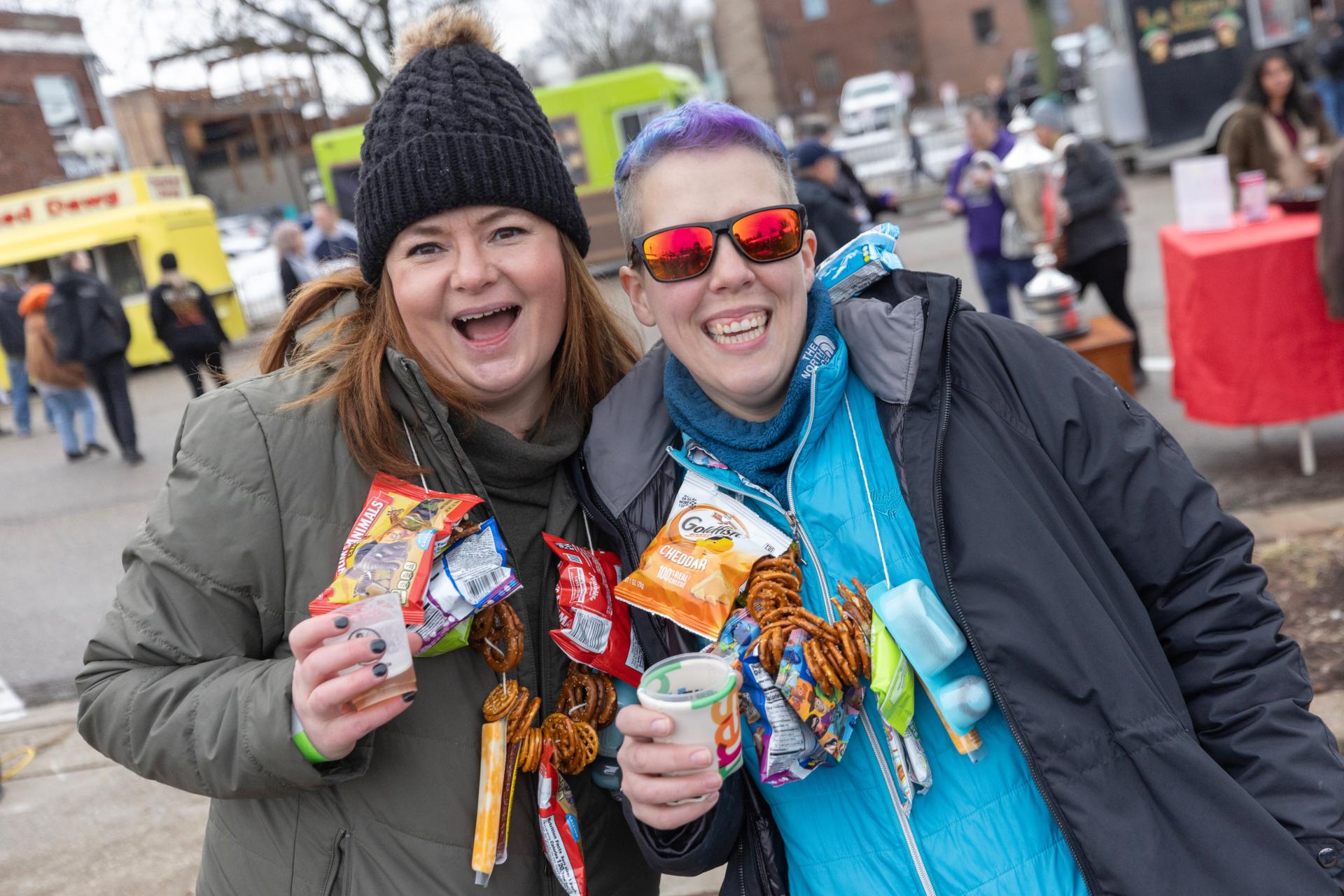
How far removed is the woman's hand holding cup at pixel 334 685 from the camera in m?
1.58

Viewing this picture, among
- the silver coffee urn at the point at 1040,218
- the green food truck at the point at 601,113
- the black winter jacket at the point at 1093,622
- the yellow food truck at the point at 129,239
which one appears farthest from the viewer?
the green food truck at the point at 601,113

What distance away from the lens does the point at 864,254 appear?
2092 millimetres

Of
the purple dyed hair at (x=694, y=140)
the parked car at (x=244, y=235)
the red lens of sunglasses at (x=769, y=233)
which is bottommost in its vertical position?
the red lens of sunglasses at (x=769, y=233)

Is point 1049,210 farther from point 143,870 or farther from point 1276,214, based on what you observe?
point 143,870

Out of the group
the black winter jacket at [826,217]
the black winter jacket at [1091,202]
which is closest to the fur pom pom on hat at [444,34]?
the black winter jacket at [826,217]

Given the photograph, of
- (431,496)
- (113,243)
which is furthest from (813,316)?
(113,243)

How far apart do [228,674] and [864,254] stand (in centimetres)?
137

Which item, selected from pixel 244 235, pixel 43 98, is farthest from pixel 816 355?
pixel 43 98

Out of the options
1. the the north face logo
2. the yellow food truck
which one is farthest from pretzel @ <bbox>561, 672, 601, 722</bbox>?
the yellow food truck

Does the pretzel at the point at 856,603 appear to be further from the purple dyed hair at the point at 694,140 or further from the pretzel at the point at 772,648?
the purple dyed hair at the point at 694,140

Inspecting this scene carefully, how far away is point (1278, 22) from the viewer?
52.0 ft

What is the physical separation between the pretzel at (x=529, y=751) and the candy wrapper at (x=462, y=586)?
0.21 m

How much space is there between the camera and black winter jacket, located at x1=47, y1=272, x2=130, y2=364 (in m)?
10.6

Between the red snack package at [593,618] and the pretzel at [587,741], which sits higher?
the red snack package at [593,618]
